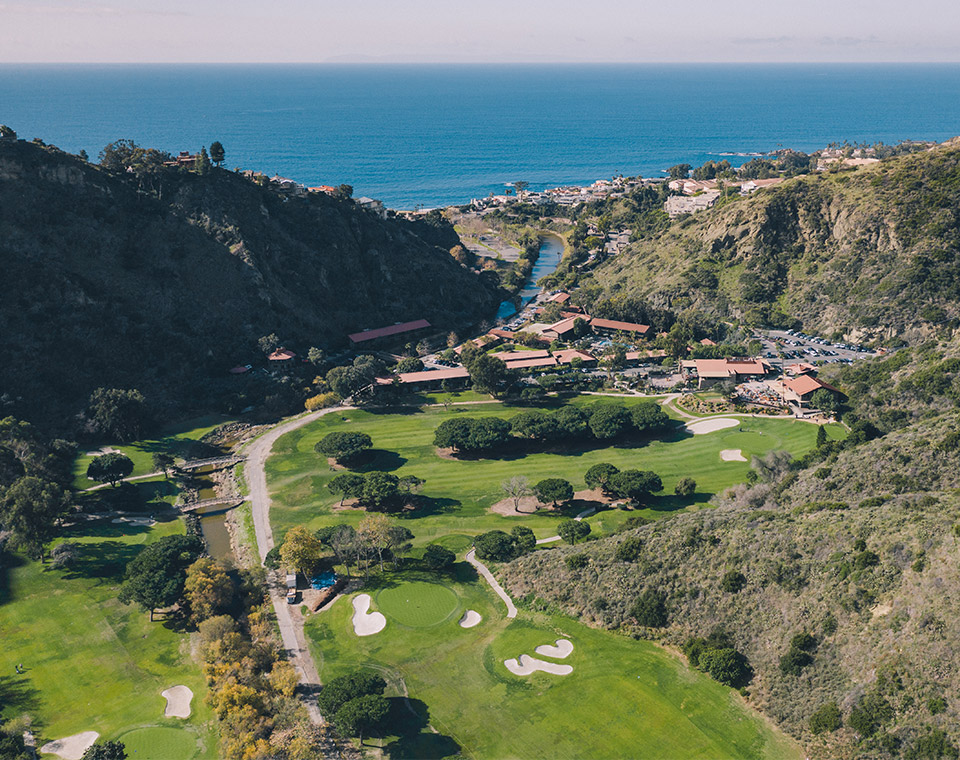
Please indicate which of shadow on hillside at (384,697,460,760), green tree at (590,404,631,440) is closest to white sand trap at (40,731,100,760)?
shadow on hillside at (384,697,460,760)

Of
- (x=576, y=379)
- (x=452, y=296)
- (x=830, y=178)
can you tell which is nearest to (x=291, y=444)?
(x=576, y=379)

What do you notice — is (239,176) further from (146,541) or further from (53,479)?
(146,541)

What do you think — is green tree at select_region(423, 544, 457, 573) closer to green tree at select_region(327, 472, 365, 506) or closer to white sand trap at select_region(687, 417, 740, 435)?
green tree at select_region(327, 472, 365, 506)

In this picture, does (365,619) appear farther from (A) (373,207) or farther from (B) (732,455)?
(A) (373,207)

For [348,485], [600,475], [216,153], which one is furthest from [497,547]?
[216,153]

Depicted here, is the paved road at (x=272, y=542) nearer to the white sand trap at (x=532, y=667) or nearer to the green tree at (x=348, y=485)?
the green tree at (x=348, y=485)

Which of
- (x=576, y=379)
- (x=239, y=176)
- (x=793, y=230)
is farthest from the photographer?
(x=793, y=230)
